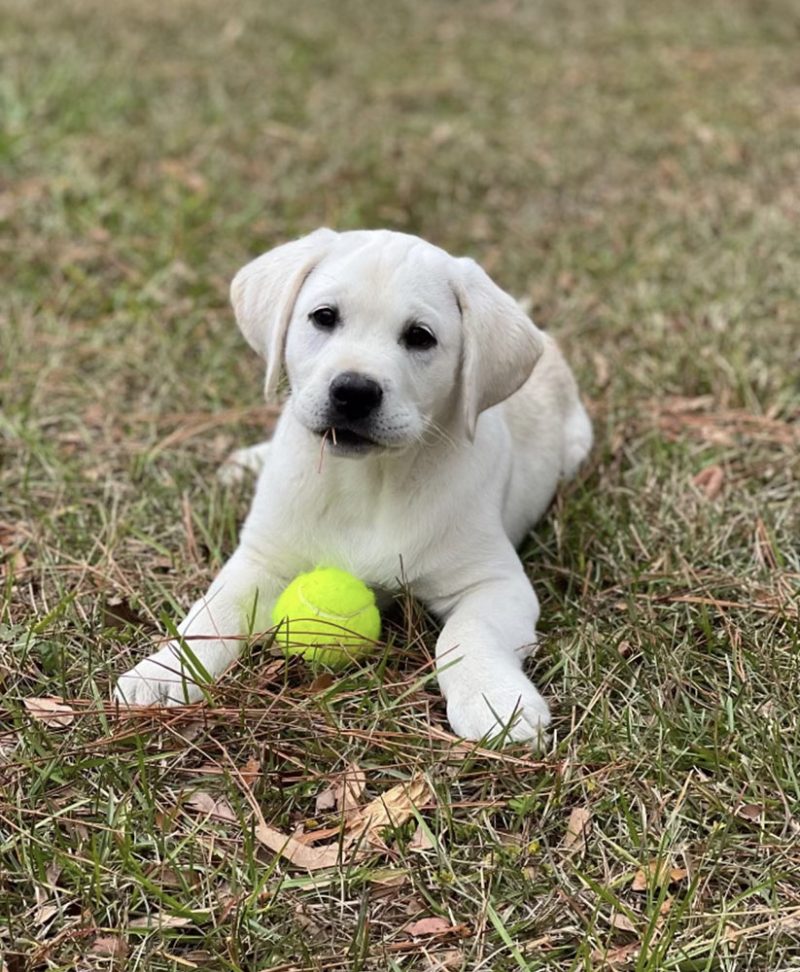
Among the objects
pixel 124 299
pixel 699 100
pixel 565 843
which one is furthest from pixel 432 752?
pixel 699 100

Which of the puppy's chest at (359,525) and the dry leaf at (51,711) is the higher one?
the puppy's chest at (359,525)

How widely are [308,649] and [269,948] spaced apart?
3.25 feet

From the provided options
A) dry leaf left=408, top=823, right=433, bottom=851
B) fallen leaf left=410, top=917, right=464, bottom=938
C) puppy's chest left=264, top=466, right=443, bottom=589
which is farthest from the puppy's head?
fallen leaf left=410, top=917, right=464, bottom=938

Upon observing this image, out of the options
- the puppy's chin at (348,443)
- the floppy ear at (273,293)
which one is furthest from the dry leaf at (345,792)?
the floppy ear at (273,293)

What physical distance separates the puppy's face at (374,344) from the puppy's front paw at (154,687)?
0.78 meters

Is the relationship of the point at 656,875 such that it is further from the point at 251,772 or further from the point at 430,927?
the point at 251,772

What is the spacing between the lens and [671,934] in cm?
257

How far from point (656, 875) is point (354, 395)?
1.43 metres

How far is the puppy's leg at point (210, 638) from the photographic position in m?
3.26

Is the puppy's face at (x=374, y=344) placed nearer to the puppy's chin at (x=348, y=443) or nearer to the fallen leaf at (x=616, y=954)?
the puppy's chin at (x=348, y=443)

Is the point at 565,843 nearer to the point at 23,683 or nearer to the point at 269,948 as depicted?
the point at 269,948

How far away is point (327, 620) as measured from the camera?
11.1 feet

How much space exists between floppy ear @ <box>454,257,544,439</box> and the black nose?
1.19 ft

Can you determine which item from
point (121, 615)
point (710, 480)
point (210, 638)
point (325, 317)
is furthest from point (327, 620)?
point (710, 480)
